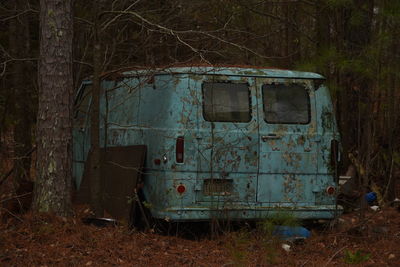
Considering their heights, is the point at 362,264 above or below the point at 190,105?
below

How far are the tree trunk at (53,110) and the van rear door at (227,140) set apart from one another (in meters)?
1.60

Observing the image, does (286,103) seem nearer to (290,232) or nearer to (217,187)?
(217,187)

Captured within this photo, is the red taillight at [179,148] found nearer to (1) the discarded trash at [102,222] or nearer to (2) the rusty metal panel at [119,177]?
(2) the rusty metal panel at [119,177]

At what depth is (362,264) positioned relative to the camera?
7145 millimetres

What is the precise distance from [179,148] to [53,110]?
4.97 feet

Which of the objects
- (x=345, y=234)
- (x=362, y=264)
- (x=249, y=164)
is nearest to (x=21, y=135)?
(x=249, y=164)

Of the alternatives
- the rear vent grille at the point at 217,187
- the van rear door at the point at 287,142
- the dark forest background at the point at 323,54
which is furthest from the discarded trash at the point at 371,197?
the rear vent grille at the point at 217,187

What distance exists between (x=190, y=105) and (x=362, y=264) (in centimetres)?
274

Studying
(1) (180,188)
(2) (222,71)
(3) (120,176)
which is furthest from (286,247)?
(3) (120,176)

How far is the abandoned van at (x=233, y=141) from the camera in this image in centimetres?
846

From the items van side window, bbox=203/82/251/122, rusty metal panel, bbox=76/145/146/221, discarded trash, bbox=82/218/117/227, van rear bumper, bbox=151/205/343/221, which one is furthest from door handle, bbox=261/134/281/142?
discarded trash, bbox=82/218/117/227

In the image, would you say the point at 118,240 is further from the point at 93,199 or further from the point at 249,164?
the point at 249,164

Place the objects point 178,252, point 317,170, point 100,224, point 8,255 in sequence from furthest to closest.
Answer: point 317,170
point 100,224
point 178,252
point 8,255

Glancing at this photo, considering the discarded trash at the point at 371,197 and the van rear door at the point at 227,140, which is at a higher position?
the van rear door at the point at 227,140
